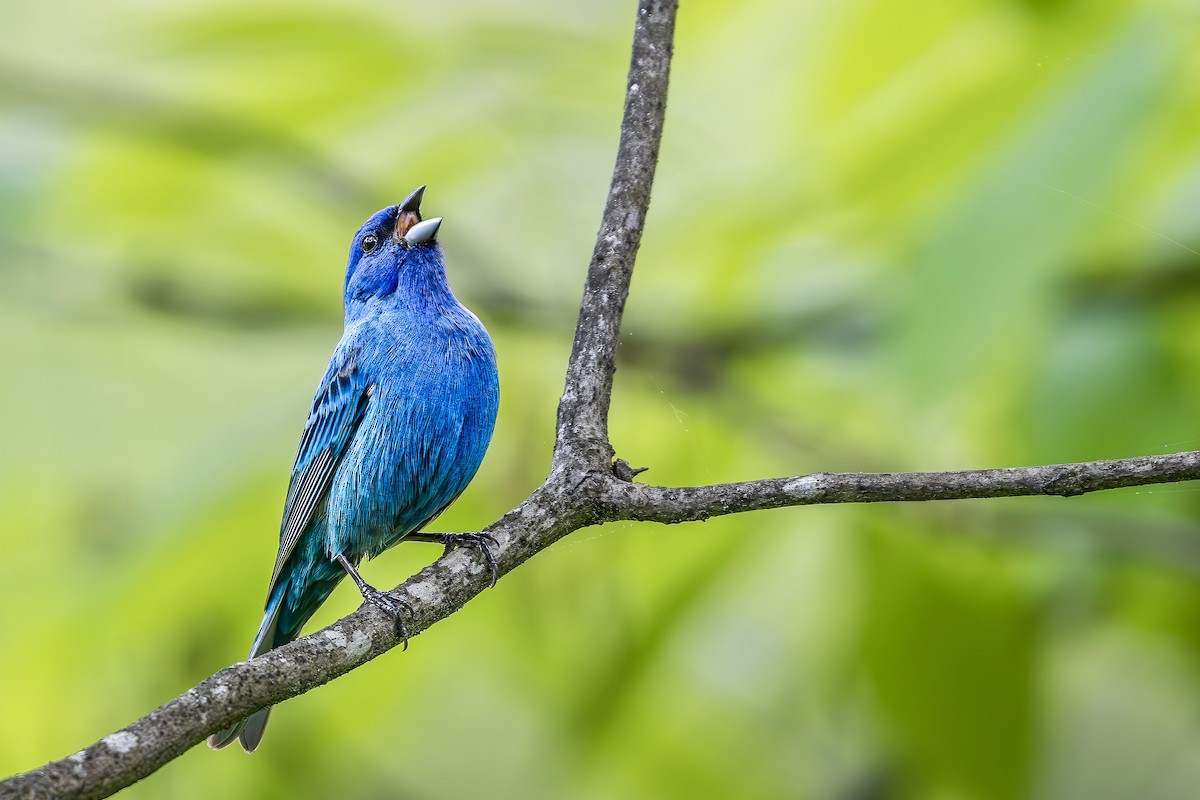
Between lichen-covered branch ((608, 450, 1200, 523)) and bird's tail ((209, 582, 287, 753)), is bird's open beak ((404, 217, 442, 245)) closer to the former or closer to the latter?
bird's tail ((209, 582, 287, 753))

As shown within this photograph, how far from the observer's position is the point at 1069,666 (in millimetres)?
3695

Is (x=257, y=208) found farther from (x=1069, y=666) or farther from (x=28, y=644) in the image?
(x=1069, y=666)

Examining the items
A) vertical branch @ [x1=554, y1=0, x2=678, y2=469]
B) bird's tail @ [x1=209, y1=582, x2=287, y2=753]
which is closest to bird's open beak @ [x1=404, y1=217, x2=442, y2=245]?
bird's tail @ [x1=209, y1=582, x2=287, y2=753]

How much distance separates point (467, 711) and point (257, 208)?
7.43 feet

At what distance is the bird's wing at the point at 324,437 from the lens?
145 inches

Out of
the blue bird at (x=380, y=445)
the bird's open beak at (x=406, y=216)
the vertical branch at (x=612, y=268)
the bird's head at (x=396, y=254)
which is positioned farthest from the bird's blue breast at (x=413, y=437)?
the vertical branch at (x=612, y=268)

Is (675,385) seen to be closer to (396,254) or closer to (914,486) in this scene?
(396,254)

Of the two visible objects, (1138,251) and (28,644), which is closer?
(1138,251)

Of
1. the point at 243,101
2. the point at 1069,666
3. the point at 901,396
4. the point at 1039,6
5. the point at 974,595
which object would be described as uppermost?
the point at 243,101

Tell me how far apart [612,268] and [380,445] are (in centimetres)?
135

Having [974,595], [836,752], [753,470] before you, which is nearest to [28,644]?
[753,470]

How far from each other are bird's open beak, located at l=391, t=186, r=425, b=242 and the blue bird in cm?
9

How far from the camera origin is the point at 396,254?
412 cm

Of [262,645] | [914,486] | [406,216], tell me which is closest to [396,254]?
[406,216]
